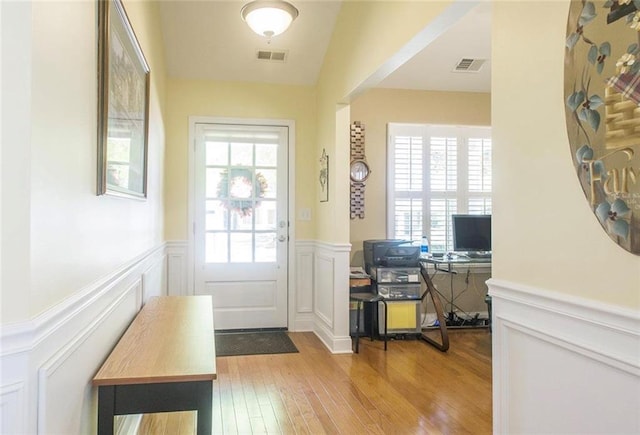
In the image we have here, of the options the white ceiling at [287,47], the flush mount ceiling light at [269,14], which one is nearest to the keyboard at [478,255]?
the white ceiling at [287,47]

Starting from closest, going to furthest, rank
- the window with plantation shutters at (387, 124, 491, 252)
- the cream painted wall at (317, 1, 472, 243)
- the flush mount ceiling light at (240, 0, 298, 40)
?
the cream painted wall at (317, 1, 472, 243)
the flush mount ceiling light at (240, 0, 298, 40)
the window with plantation shutters at (387, 124, 491, 252)

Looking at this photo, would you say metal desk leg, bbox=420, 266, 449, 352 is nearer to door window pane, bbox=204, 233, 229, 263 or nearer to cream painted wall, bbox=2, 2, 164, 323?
door window pane, bbox=204, 233, 229, 263

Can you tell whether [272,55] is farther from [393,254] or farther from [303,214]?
[393,254]

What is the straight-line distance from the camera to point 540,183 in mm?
1457

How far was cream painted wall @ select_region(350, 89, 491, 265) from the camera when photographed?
15.6ft

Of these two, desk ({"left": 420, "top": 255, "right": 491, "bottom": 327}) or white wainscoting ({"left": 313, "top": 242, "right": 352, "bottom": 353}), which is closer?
white wainscoting ({"left": 313, "top": 242, "right": 352, "bottom": 353})

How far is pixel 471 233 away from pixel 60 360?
13.4ft

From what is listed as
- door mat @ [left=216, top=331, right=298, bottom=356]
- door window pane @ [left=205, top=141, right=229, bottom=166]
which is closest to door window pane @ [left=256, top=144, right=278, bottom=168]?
door window pane @ [left=205, top=141, right=229, bottom=166]

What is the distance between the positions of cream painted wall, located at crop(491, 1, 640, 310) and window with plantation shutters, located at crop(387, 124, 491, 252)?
3110 millimetres

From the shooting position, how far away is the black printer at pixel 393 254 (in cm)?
426

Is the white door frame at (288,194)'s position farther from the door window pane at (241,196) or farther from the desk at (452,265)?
the desk at (452,265)

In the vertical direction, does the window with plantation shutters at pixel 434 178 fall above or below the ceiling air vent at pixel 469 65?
below

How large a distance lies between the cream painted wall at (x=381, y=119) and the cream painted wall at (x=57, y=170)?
3165 mm

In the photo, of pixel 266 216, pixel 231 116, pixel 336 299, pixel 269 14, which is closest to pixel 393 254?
pixel 336 299
